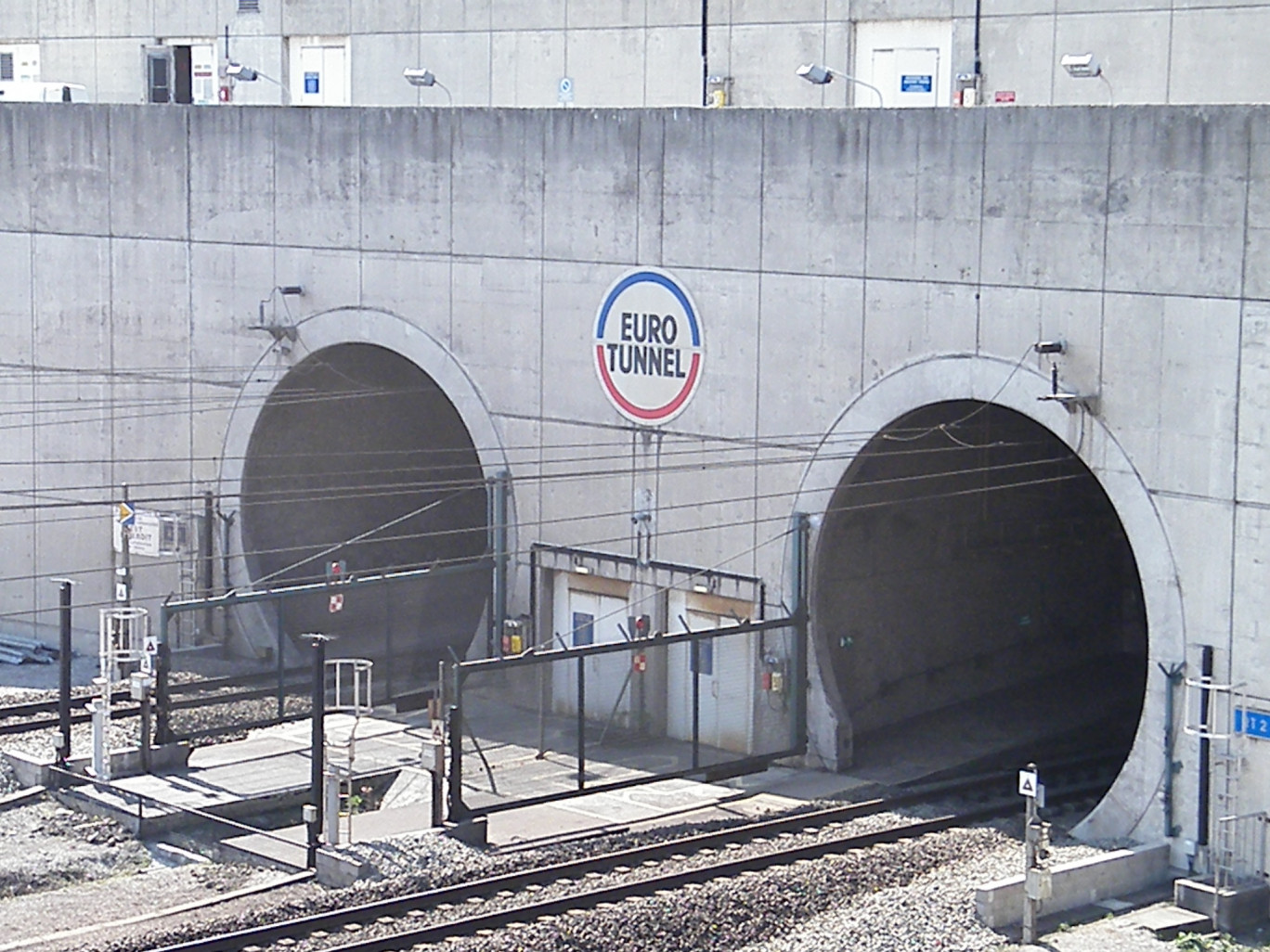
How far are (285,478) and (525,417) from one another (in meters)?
5.25

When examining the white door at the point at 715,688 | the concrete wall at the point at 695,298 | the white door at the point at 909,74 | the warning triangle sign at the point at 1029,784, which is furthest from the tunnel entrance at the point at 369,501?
the warning triangle sign at the point at 1029,784

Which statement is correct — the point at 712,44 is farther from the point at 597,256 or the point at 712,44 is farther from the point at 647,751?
the point at 647,751

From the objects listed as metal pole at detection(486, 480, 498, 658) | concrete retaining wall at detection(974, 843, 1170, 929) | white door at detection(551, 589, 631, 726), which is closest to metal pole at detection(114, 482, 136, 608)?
metal pole at detection(486, 480, 498, 658)

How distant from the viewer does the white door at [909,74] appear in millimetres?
33094

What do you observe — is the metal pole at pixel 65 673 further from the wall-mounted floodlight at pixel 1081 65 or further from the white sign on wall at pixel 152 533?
the wall-mounted floodlight at pixel 1081 65

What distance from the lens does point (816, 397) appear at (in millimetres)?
25719

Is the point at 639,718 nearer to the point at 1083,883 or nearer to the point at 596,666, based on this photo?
the point at 596,666

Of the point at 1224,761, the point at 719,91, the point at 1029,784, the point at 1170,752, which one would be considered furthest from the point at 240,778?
the point at 719,91

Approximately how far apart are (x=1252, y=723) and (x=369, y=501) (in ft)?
51.9

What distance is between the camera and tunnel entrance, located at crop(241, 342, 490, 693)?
1248 inches

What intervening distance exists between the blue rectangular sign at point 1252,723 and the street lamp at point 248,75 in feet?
73.8

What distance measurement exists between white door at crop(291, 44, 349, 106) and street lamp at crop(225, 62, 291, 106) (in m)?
0.19

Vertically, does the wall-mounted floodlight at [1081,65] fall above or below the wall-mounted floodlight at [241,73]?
below

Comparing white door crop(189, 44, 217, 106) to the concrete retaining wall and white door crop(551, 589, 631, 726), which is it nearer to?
white door crop(551, 589, 631, 726)
